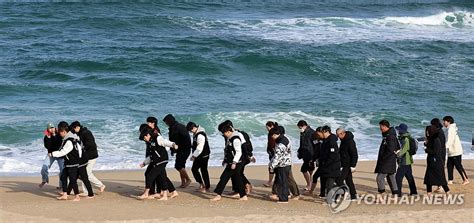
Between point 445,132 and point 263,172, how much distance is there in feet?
12.1

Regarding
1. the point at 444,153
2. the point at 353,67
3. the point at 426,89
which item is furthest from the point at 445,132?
the point at 353,67

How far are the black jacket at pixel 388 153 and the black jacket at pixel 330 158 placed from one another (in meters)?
0.86

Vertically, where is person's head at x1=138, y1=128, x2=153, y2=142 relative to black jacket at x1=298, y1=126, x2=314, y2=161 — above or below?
above

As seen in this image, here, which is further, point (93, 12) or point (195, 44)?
point (93, 12)

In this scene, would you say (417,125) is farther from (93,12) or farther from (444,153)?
(93,12)

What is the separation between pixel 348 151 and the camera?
13.8 meters

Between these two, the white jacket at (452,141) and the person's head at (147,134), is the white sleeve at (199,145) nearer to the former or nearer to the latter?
the person's head at (147,134)

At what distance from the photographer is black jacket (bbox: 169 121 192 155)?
49.0 ft

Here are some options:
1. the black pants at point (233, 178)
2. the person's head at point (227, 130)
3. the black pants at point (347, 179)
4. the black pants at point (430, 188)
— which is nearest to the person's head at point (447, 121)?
the black pants at point (430, 188)

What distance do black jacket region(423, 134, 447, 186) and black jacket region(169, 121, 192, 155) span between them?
403 centimetres

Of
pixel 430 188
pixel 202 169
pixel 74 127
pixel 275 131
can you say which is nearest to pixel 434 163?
pixel 430 188

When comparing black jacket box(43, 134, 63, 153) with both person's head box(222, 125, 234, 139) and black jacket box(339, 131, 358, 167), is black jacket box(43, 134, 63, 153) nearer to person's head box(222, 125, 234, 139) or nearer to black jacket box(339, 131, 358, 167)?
person's head box(222, 125, 234, 139)

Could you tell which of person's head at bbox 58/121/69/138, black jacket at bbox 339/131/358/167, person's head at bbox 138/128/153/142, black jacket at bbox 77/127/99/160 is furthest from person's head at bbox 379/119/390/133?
person's head at bbox 58/121/69/138

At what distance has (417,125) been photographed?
77.5ft
